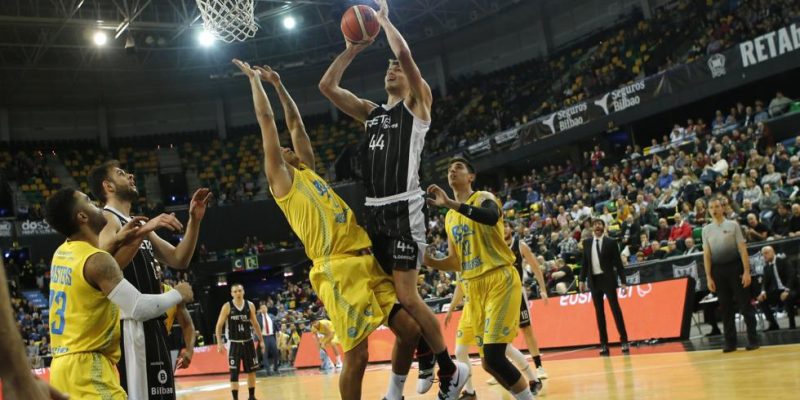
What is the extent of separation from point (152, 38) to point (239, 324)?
2127 centimetres

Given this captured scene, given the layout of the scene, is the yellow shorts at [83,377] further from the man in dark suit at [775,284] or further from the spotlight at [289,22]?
the spotlight at [289,22]

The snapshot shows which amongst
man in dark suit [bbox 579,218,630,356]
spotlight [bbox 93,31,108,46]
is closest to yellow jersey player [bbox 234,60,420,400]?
man in dark suit [bbox 579,218,630,356]

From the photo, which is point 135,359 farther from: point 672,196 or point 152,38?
point 152,38

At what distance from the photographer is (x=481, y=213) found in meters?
5.62

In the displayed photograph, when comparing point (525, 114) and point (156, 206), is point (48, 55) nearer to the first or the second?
point (156, 206)

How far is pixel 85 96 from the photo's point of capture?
118ft

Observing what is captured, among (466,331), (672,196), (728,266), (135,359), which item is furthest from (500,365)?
(672,196)

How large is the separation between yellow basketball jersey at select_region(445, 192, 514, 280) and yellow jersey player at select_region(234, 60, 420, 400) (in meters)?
1.45

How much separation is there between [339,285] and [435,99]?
3079 centimetres

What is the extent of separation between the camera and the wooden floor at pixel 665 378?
572cm

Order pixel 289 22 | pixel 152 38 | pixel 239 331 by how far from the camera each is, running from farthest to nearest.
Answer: pixel 152 38 < pixel 289 22 < pixel 239 331

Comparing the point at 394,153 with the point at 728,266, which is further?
the point at 728,266

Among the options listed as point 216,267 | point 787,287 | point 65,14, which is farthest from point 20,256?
point 787,287

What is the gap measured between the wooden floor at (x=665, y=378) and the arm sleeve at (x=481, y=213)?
69.9 inches
